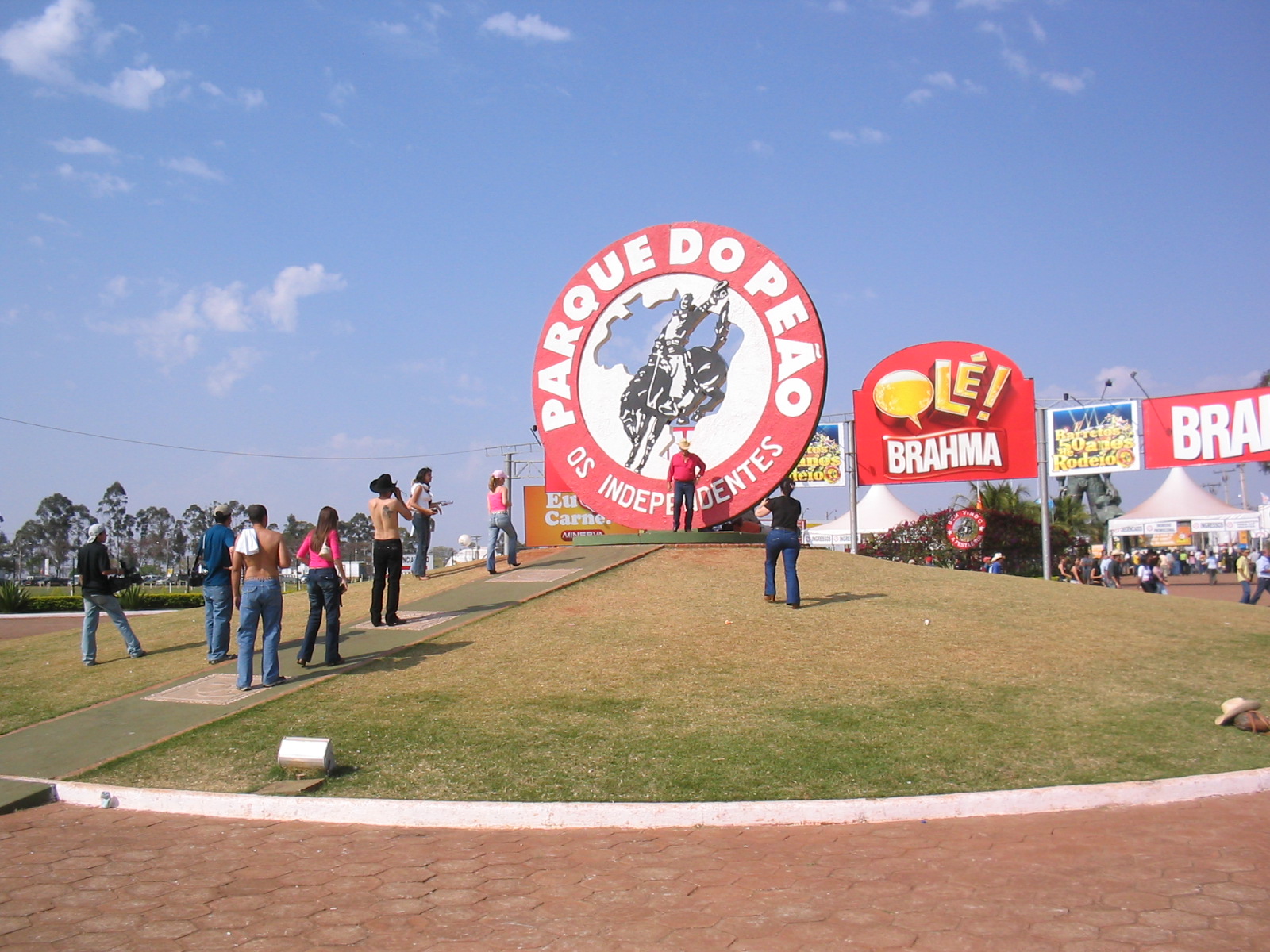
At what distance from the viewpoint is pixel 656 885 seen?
16.3 ft

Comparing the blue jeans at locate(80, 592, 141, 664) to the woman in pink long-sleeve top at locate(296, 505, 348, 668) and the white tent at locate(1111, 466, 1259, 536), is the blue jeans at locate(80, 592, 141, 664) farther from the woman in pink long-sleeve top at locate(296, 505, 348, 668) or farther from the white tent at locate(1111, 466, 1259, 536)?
the white tent at locate(1111, 466, 1259, 536)

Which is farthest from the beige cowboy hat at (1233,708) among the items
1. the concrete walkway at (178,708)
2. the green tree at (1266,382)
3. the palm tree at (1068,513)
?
the green tree at (1266,382)

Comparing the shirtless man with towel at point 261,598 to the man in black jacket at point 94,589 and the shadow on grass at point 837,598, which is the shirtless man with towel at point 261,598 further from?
the shadow on grass at point 837,598

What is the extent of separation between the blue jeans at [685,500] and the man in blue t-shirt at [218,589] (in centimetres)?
642

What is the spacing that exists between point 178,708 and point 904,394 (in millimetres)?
25935

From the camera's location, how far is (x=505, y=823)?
616 cm

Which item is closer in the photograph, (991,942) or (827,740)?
(991,942)

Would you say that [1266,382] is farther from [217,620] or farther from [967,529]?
[217,620]

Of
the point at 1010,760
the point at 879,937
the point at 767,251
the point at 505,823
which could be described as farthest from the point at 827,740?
the point at 767,251

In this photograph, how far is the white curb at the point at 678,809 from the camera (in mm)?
6121

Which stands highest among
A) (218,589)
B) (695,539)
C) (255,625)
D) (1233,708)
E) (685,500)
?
(685,500)

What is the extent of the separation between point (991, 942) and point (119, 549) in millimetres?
101672

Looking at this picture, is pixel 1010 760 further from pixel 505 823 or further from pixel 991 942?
pixel 505 823

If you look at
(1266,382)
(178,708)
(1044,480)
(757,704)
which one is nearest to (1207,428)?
(1044,480)
